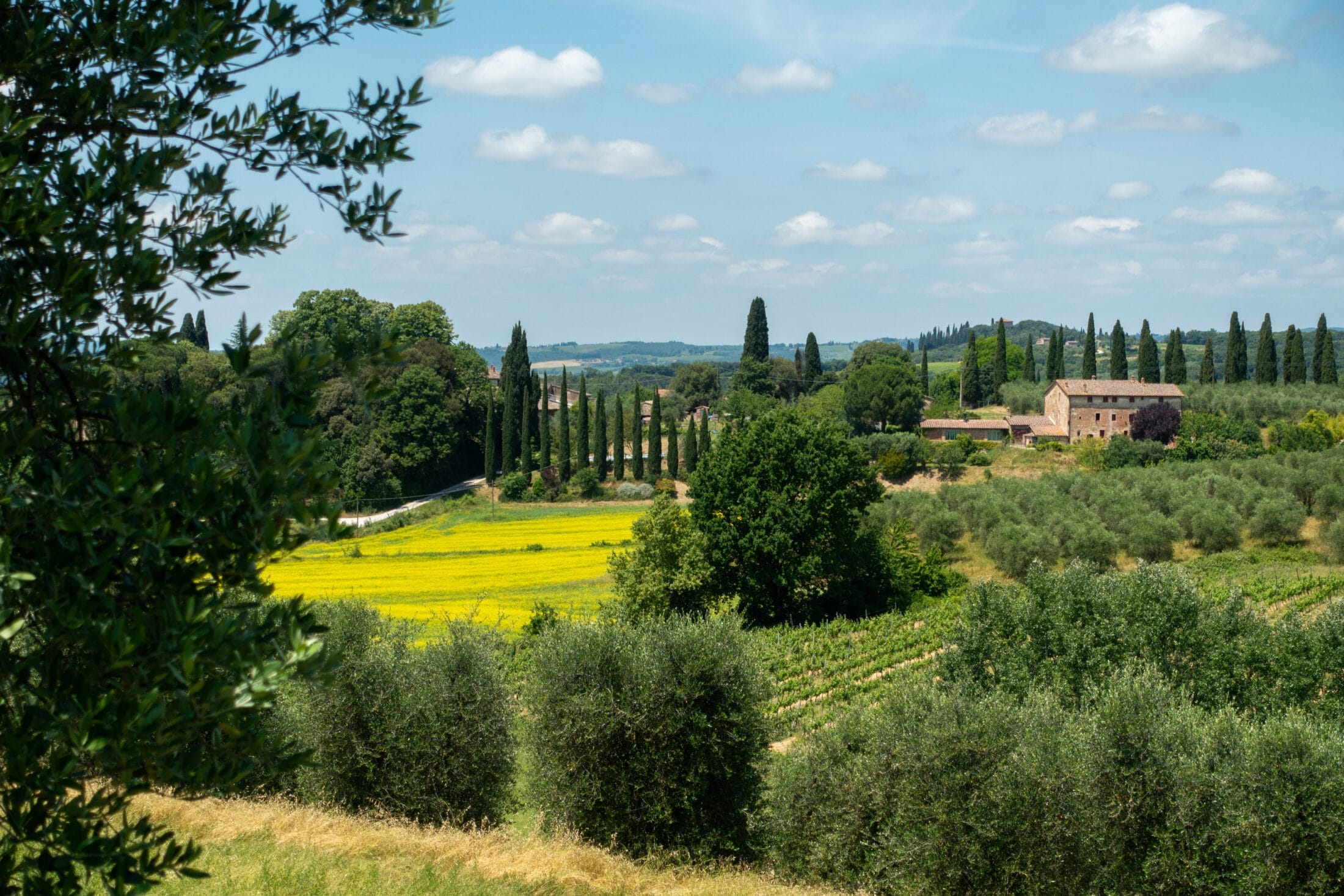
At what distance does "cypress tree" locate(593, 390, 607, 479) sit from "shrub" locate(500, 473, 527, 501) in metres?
6.64

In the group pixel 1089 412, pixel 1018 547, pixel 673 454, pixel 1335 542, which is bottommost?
pixel 1018 547

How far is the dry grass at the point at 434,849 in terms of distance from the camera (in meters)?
12.5

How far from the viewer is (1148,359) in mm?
97375

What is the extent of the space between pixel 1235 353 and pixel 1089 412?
2053 cm

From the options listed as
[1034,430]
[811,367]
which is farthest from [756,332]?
[1034,430]

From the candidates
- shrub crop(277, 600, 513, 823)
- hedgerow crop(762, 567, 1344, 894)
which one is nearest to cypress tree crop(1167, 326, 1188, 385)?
hedgerow crop(762, 567, 1344, 894)

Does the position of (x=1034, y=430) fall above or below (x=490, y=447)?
above

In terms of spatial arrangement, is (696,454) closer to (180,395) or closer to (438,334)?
(438,334)

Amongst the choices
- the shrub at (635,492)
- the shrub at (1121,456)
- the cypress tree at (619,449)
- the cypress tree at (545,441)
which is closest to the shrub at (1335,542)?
the shrub at (1121,456)

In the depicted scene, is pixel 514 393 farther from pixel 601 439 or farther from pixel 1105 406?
pixel 1105 406

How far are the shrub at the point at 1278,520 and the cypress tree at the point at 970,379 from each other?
5778 cm

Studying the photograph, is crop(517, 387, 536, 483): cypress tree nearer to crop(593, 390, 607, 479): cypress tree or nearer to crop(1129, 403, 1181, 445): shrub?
crop(593, 390, 607, 479): cypress tree

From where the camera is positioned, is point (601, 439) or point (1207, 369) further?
point (1207, 369)

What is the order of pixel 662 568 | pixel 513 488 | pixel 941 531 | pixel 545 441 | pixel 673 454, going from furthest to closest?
pixel 545 441, pixel 673 454, pixel 513 488, pixel 941 531, pixel 662 568
